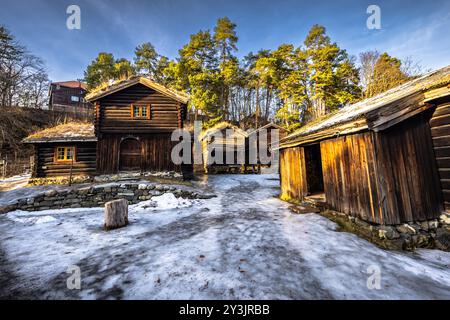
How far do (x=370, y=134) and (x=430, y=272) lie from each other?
3.38 metres

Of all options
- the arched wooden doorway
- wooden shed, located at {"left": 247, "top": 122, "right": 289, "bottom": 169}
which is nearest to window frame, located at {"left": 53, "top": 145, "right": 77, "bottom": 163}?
the arched wooden doorway

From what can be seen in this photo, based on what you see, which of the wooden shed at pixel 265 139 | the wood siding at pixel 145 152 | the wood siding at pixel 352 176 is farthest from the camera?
the wooden shed at pixel 265 139

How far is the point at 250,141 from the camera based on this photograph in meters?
26.6

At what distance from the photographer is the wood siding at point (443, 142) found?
17.6ft

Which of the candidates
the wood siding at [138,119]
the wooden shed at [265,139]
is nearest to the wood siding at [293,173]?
the wood siding at [138,119]

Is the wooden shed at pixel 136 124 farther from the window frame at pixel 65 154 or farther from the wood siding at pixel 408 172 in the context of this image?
the wood siding at pixel 408 172

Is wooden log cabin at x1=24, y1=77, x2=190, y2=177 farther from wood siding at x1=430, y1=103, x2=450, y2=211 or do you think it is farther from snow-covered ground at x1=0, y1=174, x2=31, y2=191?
wood siding at x1=430, y1=103, x2=450, y2=211

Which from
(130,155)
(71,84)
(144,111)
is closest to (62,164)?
(130,155)

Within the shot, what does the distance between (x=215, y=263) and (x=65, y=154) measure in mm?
16893

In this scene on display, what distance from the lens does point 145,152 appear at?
14.1 m

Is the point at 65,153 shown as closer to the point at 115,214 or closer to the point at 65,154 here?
the point at 65,154

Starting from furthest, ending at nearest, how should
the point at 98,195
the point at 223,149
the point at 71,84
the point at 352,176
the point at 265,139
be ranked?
the point at 71,84 → the point at 265,139 → the point at 223,149 → the point at 98,195 → the point at 352,176

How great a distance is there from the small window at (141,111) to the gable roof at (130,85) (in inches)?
65.7

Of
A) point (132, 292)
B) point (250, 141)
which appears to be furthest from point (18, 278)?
point (250, 141)
